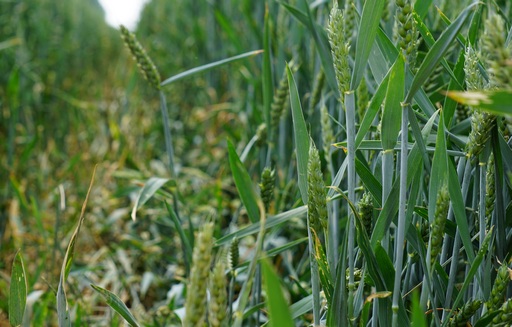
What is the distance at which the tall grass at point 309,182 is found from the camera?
549mm

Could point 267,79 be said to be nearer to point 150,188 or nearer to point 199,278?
point 150,188

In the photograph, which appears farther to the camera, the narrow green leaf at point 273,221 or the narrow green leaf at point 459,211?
the narrow green leaf at point 273,221

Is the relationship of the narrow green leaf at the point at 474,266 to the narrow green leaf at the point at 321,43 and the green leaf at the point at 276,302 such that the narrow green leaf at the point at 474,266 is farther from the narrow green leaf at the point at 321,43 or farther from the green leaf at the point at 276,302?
the narrow green leaf at the point at 321,43

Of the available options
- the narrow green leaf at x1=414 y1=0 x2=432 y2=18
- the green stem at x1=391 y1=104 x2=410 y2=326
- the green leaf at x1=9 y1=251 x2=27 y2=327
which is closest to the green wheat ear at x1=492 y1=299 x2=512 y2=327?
the green stem at x1=391 y1=104 x2=410 y2=326

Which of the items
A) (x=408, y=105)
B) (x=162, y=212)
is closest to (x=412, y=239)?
(x=408, y=105)

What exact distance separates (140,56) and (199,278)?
1.77 ft

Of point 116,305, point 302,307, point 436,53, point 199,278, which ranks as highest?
point 436,53

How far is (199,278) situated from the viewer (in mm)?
425

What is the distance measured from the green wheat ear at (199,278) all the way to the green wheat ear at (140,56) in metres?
0.52

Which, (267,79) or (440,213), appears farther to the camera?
(267,79)

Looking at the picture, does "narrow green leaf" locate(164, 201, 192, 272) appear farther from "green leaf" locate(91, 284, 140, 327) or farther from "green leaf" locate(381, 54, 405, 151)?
"green leaf" locate(381, 54, 405, 151)

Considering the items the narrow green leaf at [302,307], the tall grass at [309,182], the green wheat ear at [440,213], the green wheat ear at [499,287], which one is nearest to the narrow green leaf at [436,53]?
the tall grass at [309,182]

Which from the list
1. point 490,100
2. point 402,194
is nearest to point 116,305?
point 402,194

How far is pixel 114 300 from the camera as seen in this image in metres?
0.64
